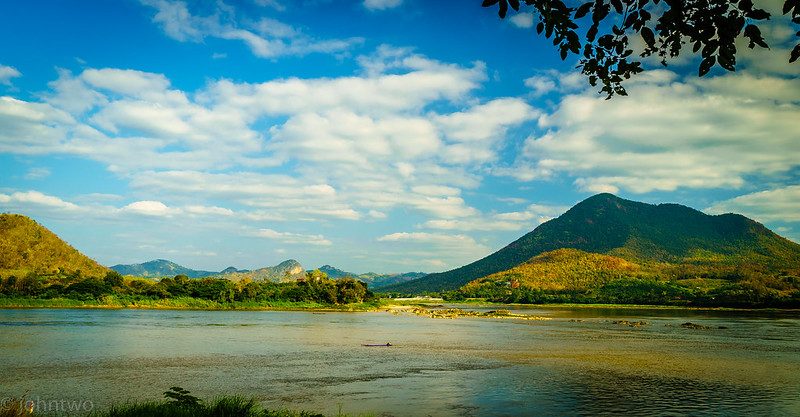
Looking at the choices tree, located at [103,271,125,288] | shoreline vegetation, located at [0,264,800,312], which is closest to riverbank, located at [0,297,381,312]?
shoreline vegetation, located at [0,264,800,312]

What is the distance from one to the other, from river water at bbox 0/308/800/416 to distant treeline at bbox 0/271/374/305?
81078 mm

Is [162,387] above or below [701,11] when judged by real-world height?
below

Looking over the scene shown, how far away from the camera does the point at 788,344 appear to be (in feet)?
222

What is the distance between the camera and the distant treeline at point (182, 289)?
141m

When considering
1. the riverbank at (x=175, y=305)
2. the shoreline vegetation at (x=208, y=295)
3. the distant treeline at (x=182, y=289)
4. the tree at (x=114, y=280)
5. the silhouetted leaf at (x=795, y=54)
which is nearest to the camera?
the silhouetted leaf at (x=795, y=54)

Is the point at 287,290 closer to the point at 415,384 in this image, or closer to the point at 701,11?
the point at 415,384

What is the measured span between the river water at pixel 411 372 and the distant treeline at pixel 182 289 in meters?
81.1

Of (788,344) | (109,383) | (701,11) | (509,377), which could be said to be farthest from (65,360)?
(788,344)

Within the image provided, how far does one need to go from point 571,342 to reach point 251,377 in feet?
156

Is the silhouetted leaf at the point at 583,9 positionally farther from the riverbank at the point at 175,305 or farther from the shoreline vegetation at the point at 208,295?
the riverbank at the point at 175,305

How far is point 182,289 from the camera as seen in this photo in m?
160

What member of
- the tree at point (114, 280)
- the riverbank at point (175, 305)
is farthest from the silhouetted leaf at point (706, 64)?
the tree at point (114, 280)

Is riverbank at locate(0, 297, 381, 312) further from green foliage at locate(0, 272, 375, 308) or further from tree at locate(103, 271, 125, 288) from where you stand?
tree at locate(103, 271, 125, 288)

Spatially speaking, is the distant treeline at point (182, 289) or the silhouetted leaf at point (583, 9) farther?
the distant treeline at point (182, 289)
